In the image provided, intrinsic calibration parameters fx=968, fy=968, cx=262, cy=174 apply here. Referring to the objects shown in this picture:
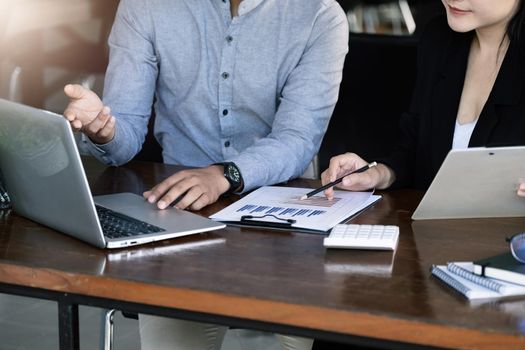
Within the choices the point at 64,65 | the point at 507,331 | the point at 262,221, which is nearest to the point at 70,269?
the point at 262,221

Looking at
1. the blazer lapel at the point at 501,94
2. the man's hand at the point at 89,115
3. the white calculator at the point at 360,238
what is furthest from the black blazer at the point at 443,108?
the man's hand at the point at 89,115

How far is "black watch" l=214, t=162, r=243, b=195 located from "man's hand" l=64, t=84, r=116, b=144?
283 millimetres

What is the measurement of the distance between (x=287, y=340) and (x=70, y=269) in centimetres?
76

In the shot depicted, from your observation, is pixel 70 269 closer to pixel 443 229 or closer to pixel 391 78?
pixel 443 229

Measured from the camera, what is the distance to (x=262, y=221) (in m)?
1.71

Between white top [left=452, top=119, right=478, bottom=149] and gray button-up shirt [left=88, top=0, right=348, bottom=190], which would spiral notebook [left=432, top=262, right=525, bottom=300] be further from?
gray button-up shirt [left=88, top=0, right=348, bottom=190]

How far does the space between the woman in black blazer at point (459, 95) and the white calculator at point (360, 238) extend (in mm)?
322

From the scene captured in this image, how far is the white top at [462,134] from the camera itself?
215 centimetres

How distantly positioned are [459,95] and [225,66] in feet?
1.85

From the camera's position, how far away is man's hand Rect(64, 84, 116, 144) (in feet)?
6.29

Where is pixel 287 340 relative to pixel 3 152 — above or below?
below

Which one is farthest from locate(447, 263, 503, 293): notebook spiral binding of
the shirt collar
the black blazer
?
the shirt collar

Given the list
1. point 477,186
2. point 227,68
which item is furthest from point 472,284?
point 227,68

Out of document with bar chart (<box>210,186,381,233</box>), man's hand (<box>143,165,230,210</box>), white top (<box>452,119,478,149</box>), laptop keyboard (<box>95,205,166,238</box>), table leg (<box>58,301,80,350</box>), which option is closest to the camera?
table leg (<box>58,301,80,350</box>)
